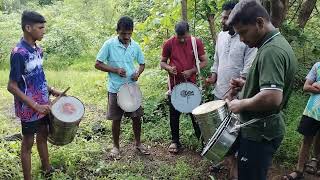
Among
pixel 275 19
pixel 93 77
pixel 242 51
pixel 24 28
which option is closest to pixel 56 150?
pixel 24 28

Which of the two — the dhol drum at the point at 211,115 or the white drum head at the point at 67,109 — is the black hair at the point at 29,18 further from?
the dhol drum at the point at 211,115

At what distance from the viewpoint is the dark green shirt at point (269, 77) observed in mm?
2488

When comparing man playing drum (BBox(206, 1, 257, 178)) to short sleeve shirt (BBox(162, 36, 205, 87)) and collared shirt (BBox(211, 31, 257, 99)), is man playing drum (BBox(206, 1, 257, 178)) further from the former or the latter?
short sleeve shirt (BBox(162, 36, 205, 87))

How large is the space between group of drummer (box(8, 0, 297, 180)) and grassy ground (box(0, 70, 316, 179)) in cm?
19

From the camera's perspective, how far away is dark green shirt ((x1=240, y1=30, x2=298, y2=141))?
2488mm

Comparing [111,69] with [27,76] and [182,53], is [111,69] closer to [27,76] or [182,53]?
[182,53]

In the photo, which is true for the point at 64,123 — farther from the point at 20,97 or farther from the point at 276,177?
the point at 276,177

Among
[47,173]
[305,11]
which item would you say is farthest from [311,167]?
[305,11]

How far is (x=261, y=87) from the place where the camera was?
2.52 metres

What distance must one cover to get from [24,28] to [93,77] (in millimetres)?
6561

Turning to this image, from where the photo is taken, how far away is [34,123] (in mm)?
4004

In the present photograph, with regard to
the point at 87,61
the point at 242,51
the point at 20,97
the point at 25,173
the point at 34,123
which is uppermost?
the point at 242,51

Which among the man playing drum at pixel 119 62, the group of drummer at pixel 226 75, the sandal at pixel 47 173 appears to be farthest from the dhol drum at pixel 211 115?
the sandal at pixel 47 173

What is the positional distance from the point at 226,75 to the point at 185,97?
0.82 metres
